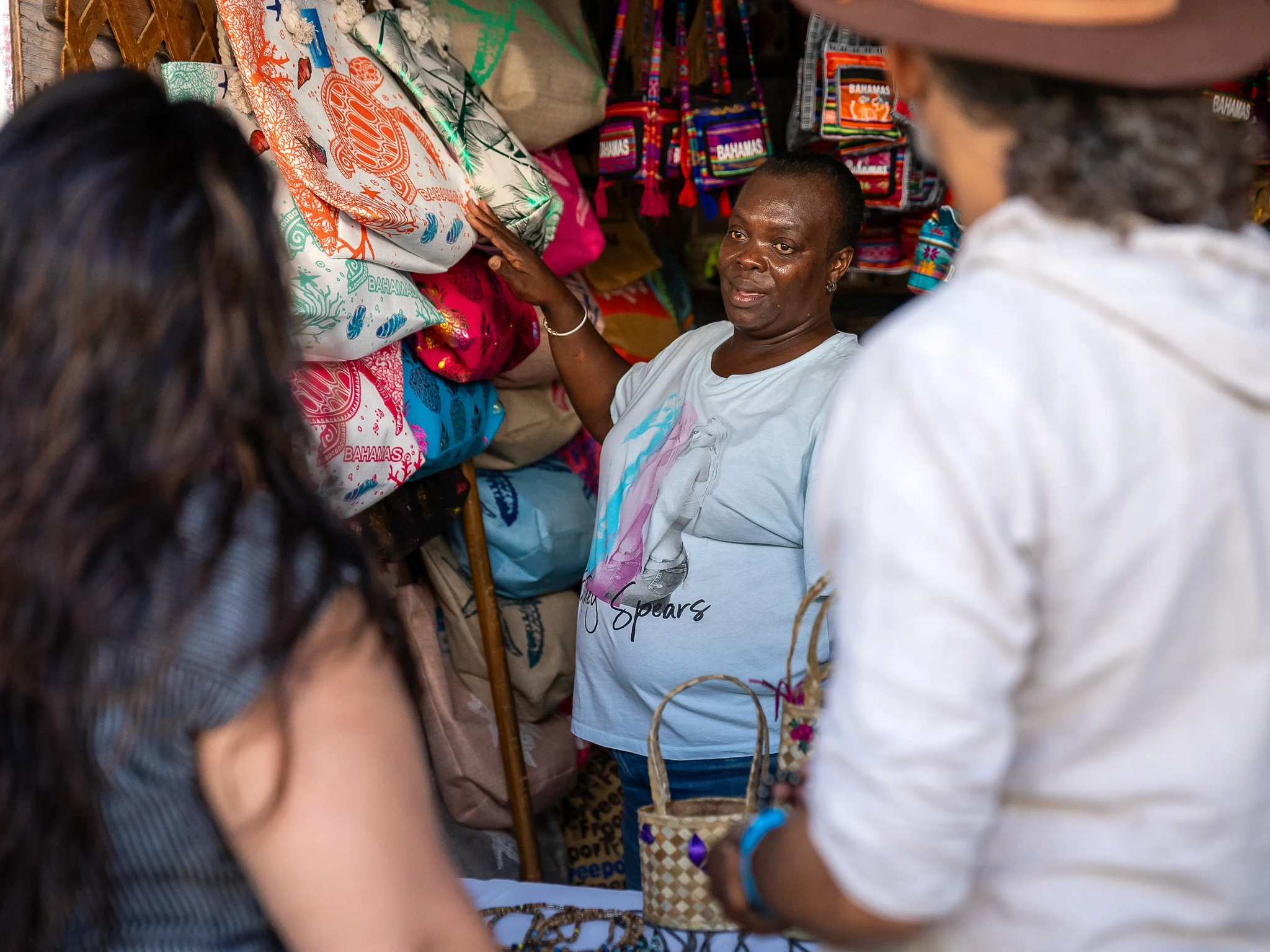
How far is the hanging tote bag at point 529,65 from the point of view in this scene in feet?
7.16

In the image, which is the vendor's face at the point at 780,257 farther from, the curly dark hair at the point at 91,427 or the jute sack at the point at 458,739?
the curly dark hair at the point at 91,427

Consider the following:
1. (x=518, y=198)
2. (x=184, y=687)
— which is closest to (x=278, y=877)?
(x=184, y=687)

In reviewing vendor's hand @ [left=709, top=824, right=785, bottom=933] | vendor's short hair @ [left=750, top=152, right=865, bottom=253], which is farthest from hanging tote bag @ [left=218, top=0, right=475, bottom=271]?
vendor's hand @ [left=709, top=824, right=785, bottom=933]

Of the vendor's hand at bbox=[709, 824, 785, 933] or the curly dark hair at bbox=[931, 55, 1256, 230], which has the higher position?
the curly dark hair at bbox=[931, 55, 1256, 230]

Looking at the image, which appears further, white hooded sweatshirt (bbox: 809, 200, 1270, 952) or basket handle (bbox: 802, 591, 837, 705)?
basket handle (bbox: 802, 591, 837, 705)

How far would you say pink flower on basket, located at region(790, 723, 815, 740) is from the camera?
1153 mm

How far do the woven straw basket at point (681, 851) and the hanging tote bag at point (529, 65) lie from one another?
1444 millimetres

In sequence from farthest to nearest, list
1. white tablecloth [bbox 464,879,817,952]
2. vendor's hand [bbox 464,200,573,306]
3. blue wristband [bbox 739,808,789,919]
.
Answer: vendor's hand [bbox 464,200,573,306] < white tablecloth [bbox 464,879,817,952] < blue wristband [bbox 739,808,789,919]

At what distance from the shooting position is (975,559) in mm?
673

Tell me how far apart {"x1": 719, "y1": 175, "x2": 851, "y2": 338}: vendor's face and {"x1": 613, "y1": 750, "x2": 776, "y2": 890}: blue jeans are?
0.73 meters

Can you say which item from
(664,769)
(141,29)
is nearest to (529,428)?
(141,29)

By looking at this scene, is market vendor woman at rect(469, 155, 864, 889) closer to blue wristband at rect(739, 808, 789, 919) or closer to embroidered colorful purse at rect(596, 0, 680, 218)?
embroidered colorful purse at rect(596, 0, 680, 218)

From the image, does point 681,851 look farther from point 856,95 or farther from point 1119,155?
point 856,95

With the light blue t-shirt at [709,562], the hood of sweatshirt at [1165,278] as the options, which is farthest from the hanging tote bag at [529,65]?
the hood of sweatshirt at [1165,278]
